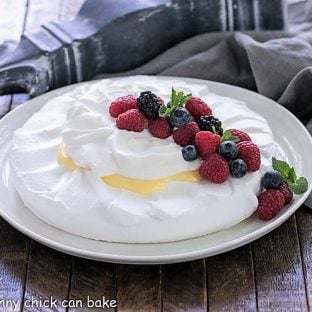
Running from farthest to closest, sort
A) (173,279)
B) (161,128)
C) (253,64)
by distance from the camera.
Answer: (253,64) → (161,128) → (173,279)

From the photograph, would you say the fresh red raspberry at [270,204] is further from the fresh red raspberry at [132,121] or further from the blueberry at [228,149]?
the fresh red raspberry at [132,121]

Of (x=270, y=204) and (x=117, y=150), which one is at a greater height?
(x=117, y=150)

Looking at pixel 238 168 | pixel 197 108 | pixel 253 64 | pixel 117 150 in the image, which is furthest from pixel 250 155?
pixel 253 64

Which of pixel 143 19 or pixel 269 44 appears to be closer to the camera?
pixel 269 44

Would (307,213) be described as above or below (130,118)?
below

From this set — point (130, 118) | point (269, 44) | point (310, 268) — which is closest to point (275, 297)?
point (310, 268)

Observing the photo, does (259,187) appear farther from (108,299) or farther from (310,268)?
(108,299)

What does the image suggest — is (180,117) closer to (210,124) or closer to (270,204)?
(210,124)
